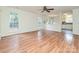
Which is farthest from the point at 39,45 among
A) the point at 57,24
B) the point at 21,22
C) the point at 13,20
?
the point at 57,24

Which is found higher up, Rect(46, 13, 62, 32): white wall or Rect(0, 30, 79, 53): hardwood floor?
Rect(46, 13, 62, 32): white wall

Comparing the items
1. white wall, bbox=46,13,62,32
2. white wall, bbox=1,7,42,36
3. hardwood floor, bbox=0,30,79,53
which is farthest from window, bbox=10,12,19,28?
white wall, bbox=46,13,62,32

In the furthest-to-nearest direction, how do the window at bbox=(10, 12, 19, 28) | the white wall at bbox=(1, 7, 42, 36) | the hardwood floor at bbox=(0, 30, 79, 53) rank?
the window at bbox=(10, 12, 19, 28)
the white wall at bbox=(1, 7, 42, 36)
the hardwood floor at bbox=(0, 30, 79, 53)

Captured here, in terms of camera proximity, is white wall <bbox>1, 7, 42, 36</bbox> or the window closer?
white wall <bbox>1, 7, 42, 36</bbox>

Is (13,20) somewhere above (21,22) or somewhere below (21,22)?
above

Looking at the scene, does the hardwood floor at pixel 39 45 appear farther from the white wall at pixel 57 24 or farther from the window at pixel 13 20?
the white wall at pixel 57 24

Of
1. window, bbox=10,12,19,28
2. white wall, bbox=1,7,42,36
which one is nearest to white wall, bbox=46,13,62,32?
white wall, bbox=1,7,42,36

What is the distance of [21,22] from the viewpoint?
11.5 m

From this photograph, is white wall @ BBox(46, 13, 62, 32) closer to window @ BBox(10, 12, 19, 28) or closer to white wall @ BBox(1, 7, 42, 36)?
white wall @ BBox(1, 7, 42, 36)

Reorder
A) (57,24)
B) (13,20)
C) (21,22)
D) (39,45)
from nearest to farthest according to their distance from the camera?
(39,45), (13,20), (21,22), (57,24)

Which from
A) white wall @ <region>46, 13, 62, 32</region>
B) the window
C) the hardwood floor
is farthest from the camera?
white wall @ <region>46, 13, 62, 32</region>

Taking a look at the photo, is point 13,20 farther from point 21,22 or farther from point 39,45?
point 39,45

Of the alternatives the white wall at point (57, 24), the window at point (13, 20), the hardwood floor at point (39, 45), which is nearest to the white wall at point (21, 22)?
the window at point (13, 20)

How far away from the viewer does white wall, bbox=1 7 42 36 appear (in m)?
8.82
